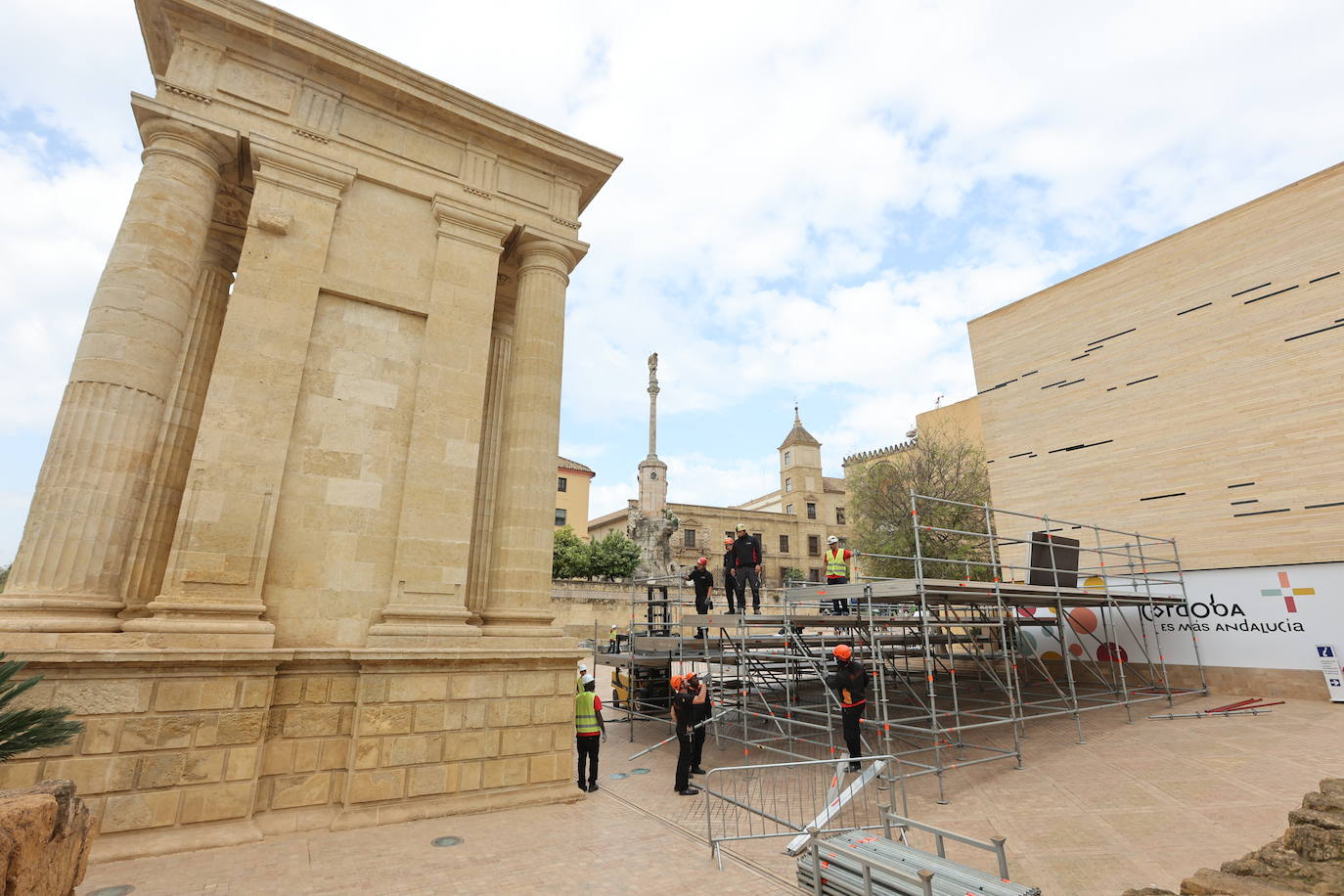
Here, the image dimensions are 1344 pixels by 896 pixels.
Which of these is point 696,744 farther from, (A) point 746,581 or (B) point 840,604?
(B) point 840,604

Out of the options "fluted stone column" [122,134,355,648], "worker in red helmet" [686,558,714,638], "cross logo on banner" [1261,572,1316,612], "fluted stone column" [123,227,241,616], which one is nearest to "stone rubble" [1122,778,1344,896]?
"worker in red helmet" [686,558,714,638]

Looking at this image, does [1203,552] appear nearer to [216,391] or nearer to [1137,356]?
[1137,356]

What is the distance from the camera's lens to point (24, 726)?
4160mm

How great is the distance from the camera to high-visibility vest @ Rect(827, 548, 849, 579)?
11359 mm

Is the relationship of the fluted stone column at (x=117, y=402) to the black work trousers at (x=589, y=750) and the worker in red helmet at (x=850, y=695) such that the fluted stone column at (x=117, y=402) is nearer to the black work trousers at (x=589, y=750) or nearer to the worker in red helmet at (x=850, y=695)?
the black work trousers at (x=589, y=750)

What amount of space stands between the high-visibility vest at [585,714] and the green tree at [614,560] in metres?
31.1

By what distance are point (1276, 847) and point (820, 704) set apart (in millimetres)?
12540

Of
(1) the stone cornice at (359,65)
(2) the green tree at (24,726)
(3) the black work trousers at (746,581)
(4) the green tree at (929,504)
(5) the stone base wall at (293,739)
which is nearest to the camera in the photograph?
(2) the green tree at (24,726)

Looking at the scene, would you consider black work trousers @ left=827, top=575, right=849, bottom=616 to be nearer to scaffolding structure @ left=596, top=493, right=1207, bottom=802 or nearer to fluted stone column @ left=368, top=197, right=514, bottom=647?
scaffolding structure @ left=596, top=493, right=1207, bottom=802

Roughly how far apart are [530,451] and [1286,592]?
1710 centimetres

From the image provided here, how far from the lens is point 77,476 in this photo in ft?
23.5

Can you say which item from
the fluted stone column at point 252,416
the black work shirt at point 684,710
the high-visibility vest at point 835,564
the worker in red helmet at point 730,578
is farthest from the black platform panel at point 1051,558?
the fluted stone column at point 252,416

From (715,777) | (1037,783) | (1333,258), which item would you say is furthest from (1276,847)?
(1333,258)

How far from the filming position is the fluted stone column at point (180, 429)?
339 inches
